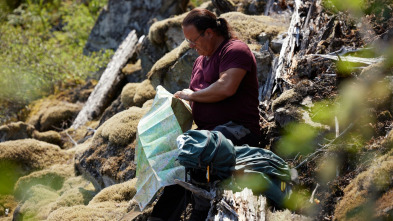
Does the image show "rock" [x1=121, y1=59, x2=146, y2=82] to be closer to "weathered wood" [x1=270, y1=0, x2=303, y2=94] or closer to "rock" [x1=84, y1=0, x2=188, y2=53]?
"rock" [x1=84, y1=0, x2=188, y2=53]

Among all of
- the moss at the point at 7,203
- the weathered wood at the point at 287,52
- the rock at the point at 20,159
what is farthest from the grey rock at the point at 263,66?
the moss at the point at 7,203

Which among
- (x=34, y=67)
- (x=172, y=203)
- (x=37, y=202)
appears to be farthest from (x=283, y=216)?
(x=34, y=67)

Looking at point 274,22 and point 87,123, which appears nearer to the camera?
point 274,22

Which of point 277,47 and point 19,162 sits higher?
point 277,47

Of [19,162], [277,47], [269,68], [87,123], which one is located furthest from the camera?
[87,123]

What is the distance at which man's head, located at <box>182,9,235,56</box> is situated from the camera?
190 inches

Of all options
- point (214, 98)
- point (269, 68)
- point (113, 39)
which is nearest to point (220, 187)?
point (214, 98)

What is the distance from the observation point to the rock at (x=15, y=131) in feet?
31.7

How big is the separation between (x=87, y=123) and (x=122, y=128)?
14.4 feet

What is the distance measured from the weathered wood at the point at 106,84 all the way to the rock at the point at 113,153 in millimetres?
3874

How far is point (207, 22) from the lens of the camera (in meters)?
4.85

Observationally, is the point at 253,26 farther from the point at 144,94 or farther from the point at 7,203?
the point at 7,203

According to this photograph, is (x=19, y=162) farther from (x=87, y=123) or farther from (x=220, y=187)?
(x=220, y=187)

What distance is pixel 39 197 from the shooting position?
7.06 meters
